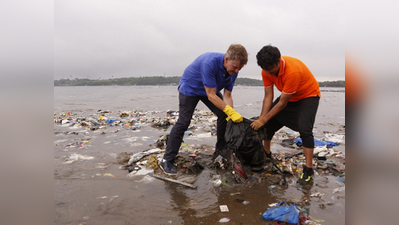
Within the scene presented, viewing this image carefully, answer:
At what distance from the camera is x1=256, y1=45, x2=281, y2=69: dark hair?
2.68m

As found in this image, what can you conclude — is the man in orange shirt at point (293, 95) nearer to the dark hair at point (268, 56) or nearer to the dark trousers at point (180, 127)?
the dark hair at point (268, 56)

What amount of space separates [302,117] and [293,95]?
333mm

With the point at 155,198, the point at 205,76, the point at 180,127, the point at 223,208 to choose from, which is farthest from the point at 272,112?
the point at 155,198

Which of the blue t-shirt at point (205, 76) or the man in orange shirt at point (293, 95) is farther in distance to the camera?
the blue t-shirt at point (205, 76)

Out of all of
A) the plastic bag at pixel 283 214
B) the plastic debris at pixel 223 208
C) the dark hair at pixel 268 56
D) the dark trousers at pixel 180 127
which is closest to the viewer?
the plastic bag at pixel 283 214

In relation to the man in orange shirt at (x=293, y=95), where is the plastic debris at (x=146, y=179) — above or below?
below

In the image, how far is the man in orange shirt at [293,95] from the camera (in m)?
2.76

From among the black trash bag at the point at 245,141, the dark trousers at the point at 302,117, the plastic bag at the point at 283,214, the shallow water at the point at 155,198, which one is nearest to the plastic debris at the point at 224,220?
the shallow water at the point at 155,198

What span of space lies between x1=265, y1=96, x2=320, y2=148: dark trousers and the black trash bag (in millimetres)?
381

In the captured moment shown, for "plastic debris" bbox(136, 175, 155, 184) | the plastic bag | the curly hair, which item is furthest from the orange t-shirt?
"plastic debris" bbox(136, 175, 155, 184)

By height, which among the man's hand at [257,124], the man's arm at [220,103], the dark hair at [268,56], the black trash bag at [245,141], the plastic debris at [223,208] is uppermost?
the dark hair at [268,56]

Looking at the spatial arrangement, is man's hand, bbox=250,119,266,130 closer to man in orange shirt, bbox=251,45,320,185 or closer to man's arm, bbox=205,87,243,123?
man in orange shirt, bbox=251,45,320,185
